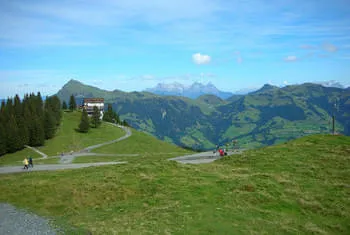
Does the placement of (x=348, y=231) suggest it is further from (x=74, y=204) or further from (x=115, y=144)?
(x=115, y=144)

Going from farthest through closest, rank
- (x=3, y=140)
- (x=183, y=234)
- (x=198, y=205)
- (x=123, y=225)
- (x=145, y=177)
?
(x=3, y=140) < (x=145, y=177) < (x=198, y=205) < (x=123, y=225) < (x=183, y=234)

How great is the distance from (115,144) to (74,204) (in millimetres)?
93055

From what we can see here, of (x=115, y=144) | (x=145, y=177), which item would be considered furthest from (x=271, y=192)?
(x=115, y=144)

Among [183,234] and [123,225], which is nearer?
[183,234]

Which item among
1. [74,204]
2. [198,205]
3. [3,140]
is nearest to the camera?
[198,205]

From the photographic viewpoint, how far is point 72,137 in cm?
12756

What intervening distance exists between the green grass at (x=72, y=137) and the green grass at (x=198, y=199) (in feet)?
240

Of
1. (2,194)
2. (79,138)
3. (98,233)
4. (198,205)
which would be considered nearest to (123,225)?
(98,233)

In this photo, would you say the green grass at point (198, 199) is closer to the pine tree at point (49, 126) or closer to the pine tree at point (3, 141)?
the pine tree at point (3, 141)

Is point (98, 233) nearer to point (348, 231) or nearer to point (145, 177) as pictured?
point (145, 177)

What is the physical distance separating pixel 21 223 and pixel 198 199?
14778 millimetres

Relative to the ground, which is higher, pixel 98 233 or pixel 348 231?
pixel 98 233

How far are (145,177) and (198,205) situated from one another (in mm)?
10595

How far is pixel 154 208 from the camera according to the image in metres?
25.0
